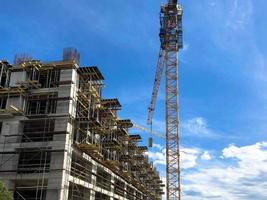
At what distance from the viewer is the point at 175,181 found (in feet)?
223

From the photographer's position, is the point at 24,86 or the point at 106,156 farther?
the point at 106,156

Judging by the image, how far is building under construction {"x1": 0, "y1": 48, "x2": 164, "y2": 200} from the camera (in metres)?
35.8

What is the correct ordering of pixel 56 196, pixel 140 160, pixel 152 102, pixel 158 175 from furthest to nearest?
pixel 158 175 → pixel 152 102 → pixel 140 160 → pixel 56 196

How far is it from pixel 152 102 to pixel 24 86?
5371 centimetres

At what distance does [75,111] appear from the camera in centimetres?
3928

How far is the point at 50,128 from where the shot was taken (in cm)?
3891

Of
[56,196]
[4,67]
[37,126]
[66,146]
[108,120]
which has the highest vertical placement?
[4,67]

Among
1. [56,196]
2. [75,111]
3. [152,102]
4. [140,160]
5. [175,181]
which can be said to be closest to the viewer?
[56,196]

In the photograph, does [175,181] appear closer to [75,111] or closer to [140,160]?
[140,160]

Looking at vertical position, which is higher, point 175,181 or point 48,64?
point 48,64

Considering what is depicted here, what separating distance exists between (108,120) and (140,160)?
87.9 ft

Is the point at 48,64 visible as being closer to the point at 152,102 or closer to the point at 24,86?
the point at 24,86

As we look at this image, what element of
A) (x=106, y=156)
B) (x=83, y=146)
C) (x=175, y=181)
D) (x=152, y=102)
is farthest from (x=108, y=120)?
(x=152, y=102)

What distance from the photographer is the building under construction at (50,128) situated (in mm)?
35781
